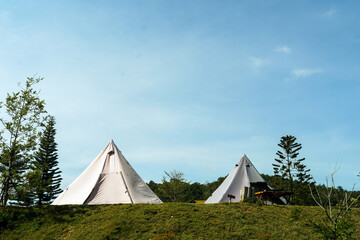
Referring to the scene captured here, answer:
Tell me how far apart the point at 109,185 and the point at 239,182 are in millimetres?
9610

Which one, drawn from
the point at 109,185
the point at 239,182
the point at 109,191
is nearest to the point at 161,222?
the point at 109,191

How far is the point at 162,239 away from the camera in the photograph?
12.0 metres

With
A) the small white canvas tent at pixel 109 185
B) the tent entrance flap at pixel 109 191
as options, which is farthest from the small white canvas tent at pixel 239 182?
the tent entrance flap at pixel 109 191

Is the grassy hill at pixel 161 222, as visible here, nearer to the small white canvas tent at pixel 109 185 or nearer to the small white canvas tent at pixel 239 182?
the small white canvas tent at pixel 109 185

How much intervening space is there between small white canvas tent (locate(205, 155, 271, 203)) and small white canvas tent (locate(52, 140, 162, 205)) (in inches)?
212

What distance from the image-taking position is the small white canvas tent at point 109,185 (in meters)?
18.5

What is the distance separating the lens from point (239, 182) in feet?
75.1

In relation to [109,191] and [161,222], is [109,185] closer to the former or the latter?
[109,191]

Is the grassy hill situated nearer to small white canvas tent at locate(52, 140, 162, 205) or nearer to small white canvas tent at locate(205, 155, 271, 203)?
small white canvas tent at locate(52, 140, 162, 205)

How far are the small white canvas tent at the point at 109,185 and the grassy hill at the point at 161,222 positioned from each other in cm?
219

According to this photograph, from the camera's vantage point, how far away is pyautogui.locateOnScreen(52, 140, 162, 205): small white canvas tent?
60.6ft

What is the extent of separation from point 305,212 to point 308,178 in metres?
26.5

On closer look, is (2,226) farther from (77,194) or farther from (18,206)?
(77,194)

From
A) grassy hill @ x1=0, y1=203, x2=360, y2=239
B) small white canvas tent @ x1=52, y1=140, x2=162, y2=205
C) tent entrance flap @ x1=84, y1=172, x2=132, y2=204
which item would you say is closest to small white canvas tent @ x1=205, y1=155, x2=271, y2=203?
small white canvas tent @ x1=52, y1=140, x2=162, y2=205
